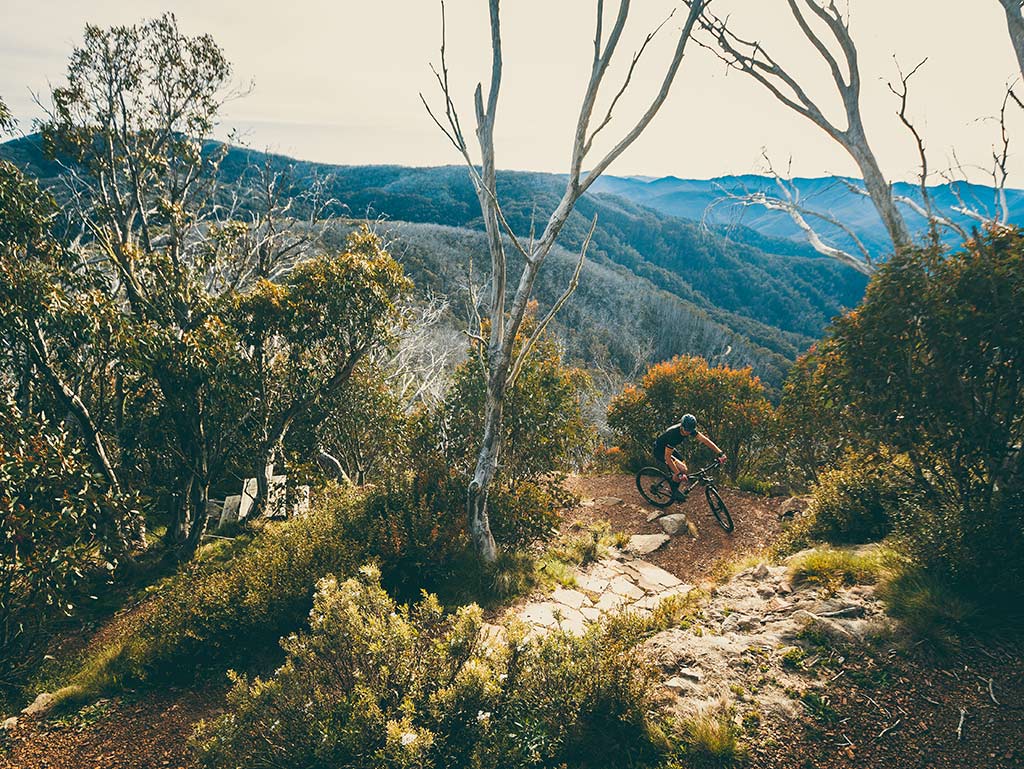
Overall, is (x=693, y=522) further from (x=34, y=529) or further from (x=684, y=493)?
(x=34, y=529)

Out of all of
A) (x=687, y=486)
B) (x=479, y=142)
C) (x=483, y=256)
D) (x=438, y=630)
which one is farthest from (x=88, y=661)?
(x=483, y=256)

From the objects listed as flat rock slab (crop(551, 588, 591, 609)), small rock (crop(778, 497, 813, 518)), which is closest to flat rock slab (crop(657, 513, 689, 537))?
small rock (crop(778, 497, 813, 518))

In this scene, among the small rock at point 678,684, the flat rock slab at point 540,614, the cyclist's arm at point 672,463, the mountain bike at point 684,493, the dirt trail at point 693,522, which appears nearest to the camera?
the small rock at point 678,684

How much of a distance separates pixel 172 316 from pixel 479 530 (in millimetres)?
6005

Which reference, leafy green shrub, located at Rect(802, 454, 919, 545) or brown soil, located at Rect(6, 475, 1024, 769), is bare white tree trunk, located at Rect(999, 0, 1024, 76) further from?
brown soil, located at Rect(6, 475, 1024, 769)

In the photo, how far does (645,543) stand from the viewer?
→ 349 inches

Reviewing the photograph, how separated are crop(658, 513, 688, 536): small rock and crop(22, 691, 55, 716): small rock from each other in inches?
349

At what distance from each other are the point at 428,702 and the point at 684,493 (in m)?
7.75

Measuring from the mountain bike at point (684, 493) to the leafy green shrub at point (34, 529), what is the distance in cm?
907

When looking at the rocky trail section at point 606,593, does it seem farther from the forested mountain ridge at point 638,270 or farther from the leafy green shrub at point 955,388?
the forested mountain ridge at point 638,270

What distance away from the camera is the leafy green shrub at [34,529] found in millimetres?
4754

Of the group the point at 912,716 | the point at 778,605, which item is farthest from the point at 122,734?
the point at 912,716

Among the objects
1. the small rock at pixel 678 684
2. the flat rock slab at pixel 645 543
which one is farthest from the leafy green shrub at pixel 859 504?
the small rock at pixel 678 684

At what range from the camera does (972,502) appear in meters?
4.75
